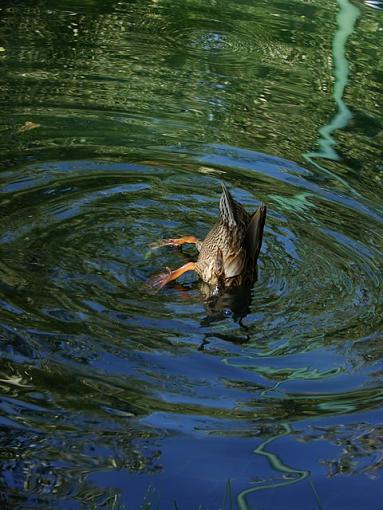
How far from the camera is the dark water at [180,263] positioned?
14.9ft

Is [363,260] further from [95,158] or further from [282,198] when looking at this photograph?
[95,158]

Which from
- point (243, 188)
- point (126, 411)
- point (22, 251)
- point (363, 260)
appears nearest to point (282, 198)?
point (243, 188)

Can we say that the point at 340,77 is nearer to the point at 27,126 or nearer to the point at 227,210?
the point at 27,126

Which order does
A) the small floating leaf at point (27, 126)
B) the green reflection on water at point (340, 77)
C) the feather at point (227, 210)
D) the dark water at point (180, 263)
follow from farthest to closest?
the green reflection on water at point (340, 77)
the small floating leaf at point (27, 126)
the feather at point (227, 210)
the dark water at point (180, 263)

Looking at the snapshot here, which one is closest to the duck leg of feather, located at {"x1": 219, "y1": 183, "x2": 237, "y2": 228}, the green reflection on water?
feather, located at {"x1": 219, "y1": 183, "x2": 237, "y2": 228}

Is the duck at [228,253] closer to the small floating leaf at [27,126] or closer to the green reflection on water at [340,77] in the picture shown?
the green reflection on water at [340,77]

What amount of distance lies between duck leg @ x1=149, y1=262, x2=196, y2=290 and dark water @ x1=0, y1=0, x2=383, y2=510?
0.06m

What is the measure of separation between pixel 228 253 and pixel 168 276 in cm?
44

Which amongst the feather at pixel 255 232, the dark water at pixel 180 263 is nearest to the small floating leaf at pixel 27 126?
the dark water at pixel 180 263

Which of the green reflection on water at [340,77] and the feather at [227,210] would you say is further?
the green reflection on water at [340,77]

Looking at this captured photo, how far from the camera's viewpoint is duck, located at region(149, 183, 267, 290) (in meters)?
6.59

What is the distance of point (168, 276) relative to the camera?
6512 millimetres

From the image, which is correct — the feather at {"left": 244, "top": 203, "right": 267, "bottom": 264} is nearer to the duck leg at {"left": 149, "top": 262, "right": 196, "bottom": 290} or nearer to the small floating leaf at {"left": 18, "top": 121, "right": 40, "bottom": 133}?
the duck leg at {"left": 149, "top": 262, "right": 196, "bottom": 290}

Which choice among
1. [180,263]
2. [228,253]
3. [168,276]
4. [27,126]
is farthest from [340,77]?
[168,276]
